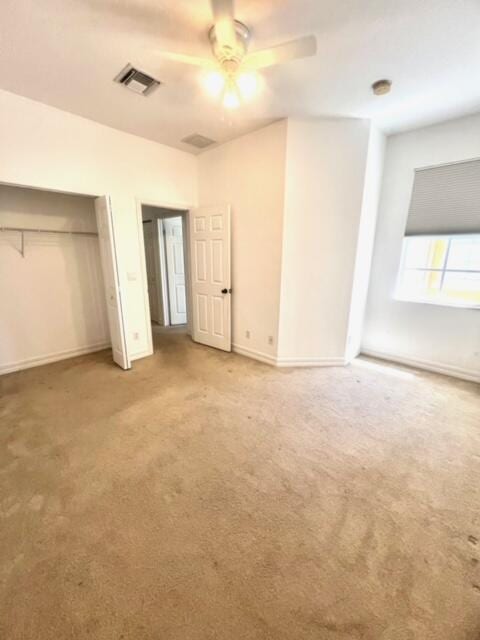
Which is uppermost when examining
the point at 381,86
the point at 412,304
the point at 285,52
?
the point at 381,86

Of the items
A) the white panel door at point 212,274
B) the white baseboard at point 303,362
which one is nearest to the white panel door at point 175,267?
the white panel door at point 212,274

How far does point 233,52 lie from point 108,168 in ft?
7.16

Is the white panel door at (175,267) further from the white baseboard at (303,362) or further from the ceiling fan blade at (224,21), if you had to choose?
the ceiling fan blade at (224,21)

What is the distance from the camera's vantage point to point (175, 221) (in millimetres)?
5219

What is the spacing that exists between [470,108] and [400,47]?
1.49 metres

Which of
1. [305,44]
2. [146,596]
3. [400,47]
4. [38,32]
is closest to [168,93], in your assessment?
[38,32]

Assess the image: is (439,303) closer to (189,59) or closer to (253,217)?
(253,217)

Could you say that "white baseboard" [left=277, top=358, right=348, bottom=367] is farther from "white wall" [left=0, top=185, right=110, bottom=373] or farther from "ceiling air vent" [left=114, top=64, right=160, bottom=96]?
"ceiling air vent" [left=114, top=64, right=160, bottom=96]

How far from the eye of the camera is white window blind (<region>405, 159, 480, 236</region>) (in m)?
2.99

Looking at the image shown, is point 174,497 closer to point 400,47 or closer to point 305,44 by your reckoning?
point 305,44

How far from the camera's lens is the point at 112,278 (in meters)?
3.29

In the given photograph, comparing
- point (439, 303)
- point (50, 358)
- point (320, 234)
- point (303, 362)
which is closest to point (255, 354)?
point (303, 362)

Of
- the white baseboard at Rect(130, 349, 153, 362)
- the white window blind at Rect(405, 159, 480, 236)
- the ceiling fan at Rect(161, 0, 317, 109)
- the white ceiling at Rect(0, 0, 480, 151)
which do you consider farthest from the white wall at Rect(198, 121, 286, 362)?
the white window blind at Rect(405, 159, 480, 236)

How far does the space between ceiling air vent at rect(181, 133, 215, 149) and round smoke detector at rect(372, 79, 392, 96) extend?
195cm
